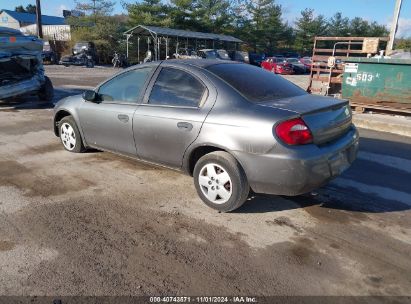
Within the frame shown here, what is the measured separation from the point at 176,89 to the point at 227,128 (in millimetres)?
943

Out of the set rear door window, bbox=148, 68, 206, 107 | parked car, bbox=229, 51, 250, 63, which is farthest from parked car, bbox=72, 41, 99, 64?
rear door window, bbox=148, 68, 206, 107

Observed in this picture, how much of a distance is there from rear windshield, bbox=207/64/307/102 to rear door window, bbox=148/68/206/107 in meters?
0.27

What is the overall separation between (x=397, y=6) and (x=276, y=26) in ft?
151

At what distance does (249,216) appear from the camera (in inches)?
156

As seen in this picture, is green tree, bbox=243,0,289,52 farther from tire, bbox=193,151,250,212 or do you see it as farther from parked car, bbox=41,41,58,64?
tire, bbox=193,151,250,212

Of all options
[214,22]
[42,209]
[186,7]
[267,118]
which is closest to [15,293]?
[42,209]

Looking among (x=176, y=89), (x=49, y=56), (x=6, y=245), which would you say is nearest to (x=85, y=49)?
(x=49, y=56)

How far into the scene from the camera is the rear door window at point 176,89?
165 inches

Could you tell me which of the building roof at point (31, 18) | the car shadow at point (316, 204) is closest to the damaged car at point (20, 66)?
the car shadow at point (316, 204)

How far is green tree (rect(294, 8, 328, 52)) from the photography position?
2393 inches

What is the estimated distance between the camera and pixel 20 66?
11.2 meters

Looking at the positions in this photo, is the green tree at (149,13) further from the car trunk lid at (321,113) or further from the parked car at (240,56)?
the car trunk lid at (321,113)

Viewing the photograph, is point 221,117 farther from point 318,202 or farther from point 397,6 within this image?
point 397,6

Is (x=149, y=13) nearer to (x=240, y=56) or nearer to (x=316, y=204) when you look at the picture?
(x=240, y=56)
